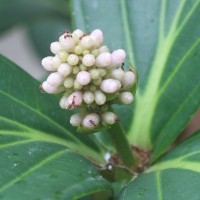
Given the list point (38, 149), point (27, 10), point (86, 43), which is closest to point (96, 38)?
point (86, 43)

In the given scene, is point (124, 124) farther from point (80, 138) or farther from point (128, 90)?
point (128, 90)

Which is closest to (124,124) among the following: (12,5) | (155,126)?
(155,126)

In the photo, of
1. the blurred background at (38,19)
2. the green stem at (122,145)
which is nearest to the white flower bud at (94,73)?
the green stem at (122,145)

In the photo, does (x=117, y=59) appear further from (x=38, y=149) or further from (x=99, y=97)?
(x=38, y=149)

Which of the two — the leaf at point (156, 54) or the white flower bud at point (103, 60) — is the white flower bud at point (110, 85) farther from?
the leaf at point (156, 54)

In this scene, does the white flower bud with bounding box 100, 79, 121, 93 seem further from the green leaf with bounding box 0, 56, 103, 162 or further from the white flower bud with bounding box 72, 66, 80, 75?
the green leaf with bounding box 0, 56, 103, 162
